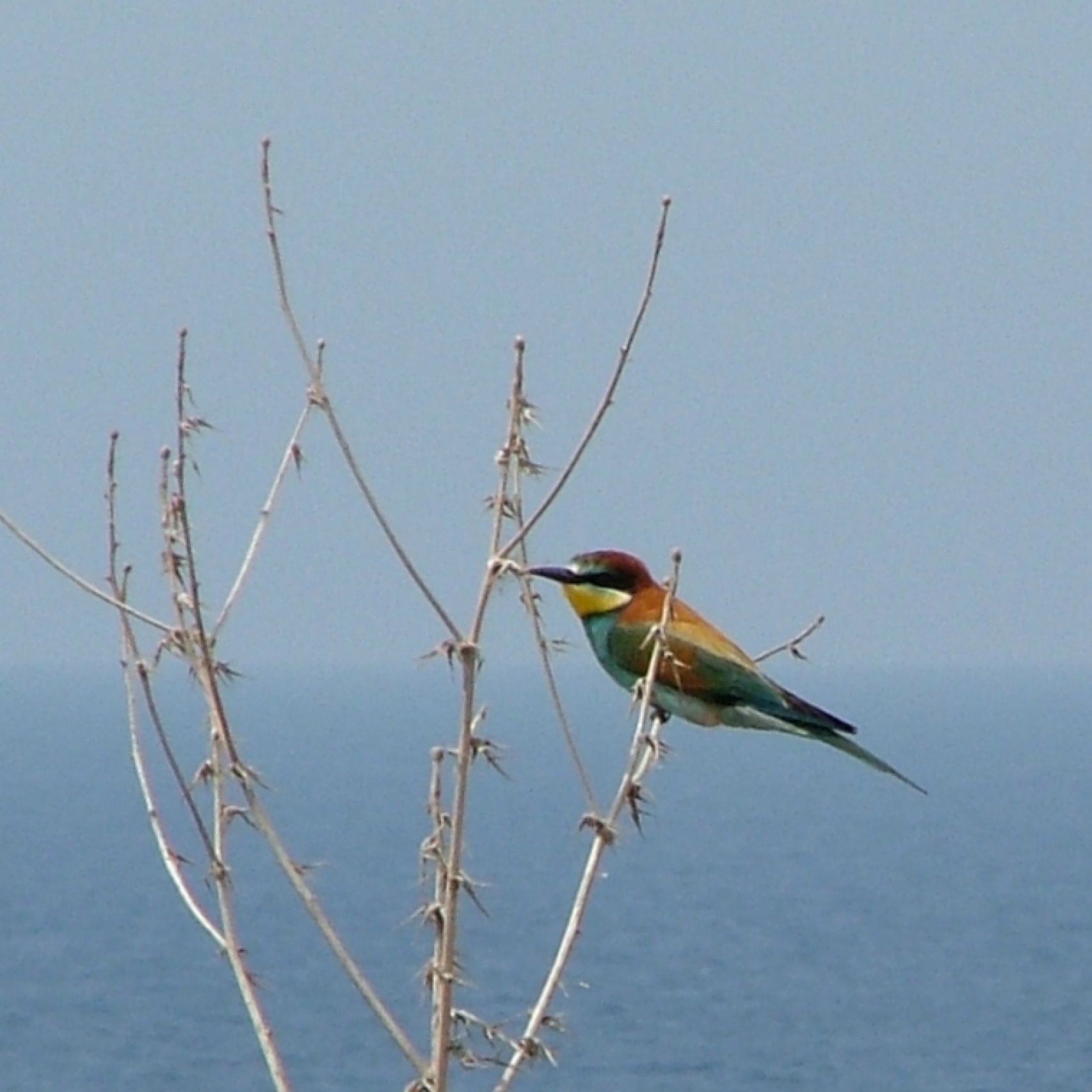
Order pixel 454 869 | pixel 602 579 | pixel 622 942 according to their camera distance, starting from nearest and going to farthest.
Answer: pixel 454 869 < pixel 602 579 < pixel 622 942

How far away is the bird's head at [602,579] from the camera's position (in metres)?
4.58

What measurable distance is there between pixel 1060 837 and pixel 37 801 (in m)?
51.2

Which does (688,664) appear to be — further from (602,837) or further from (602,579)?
(602,837)

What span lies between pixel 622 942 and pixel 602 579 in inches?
2787

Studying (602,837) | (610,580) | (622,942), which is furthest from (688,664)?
(622,942)

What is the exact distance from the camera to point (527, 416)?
366 centimetres

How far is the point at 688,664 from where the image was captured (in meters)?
4.64

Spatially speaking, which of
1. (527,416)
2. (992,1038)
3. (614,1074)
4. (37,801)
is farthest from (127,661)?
(37,801)

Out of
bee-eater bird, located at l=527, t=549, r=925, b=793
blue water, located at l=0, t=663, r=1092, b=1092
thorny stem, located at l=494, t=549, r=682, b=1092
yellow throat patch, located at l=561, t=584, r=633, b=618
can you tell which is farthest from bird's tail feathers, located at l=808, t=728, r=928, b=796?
thorny stem, located at l=494, t=549, r=682, b=1092

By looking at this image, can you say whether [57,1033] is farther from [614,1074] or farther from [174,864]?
[174,864]

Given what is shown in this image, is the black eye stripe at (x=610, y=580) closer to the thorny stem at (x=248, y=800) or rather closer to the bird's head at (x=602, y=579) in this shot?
the bird's head at (x=602, y=579)

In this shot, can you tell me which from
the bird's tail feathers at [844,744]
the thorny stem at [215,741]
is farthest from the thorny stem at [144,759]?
the bird's tail feathers at [844,744]

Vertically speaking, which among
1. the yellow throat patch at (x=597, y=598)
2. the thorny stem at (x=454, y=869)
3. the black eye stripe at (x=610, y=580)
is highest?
the black eye stripe at (x=610, y=580)

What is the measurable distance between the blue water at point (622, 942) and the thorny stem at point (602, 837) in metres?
0.10
